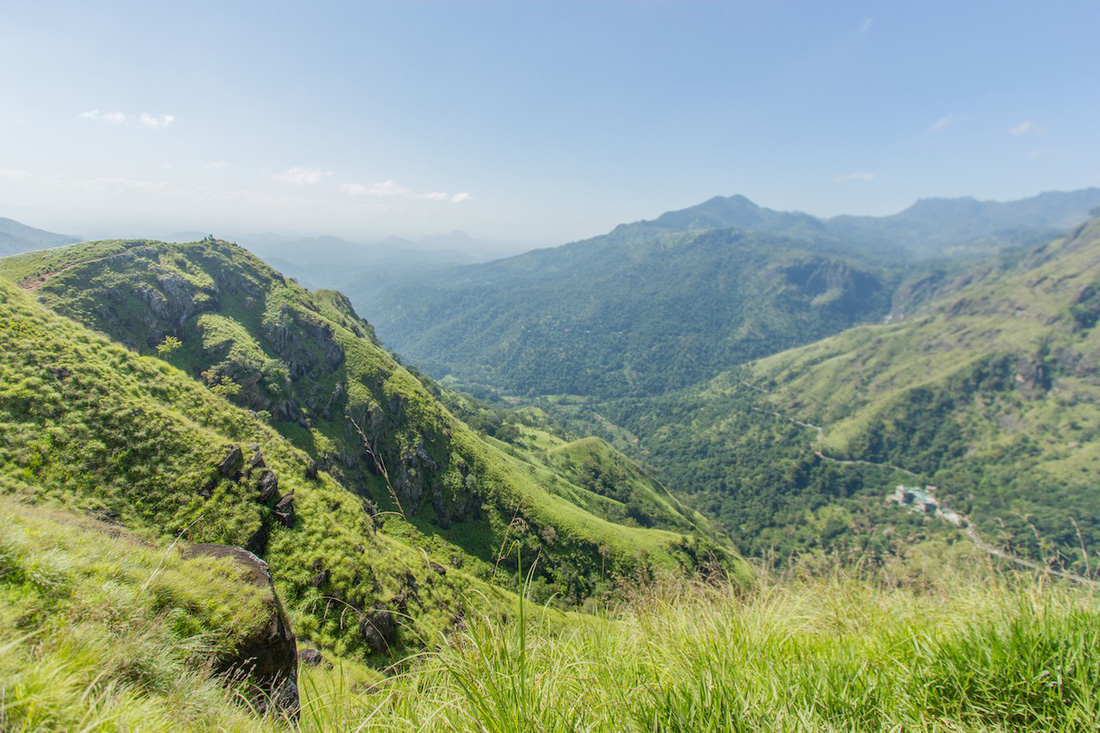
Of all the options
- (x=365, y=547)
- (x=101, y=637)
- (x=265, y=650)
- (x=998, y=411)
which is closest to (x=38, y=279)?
(x=365, y=547)

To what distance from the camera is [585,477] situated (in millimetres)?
95000

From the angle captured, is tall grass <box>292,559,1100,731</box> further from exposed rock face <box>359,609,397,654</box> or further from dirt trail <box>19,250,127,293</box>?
dirt trail <box>19,250,127,293</box>

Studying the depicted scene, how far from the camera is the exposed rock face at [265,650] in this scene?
5.94 meters

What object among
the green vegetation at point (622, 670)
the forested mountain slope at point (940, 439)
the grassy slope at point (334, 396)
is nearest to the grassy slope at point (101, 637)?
the green vegetation at point (622, 670)

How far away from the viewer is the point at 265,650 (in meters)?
6.65

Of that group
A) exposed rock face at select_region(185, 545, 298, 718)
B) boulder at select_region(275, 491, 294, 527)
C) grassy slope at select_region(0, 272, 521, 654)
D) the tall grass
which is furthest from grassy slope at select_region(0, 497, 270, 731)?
boulder at select_region(275, 491, 294, 527)

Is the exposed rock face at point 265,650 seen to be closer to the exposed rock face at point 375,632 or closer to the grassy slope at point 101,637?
the grassy slope at point 101,637

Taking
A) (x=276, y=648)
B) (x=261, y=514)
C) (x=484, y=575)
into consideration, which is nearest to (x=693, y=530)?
(x=484, y=575)

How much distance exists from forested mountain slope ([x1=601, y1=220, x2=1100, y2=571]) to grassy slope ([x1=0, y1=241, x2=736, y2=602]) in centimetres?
8670

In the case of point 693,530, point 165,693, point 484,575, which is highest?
point 165,693

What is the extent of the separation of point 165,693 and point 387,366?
6282 centimetres

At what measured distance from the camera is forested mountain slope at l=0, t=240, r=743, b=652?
1927cm

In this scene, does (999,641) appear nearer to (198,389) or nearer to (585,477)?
(198,389)

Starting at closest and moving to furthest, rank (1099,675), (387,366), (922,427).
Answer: (1099,675) → (387,366) → (922,427)
